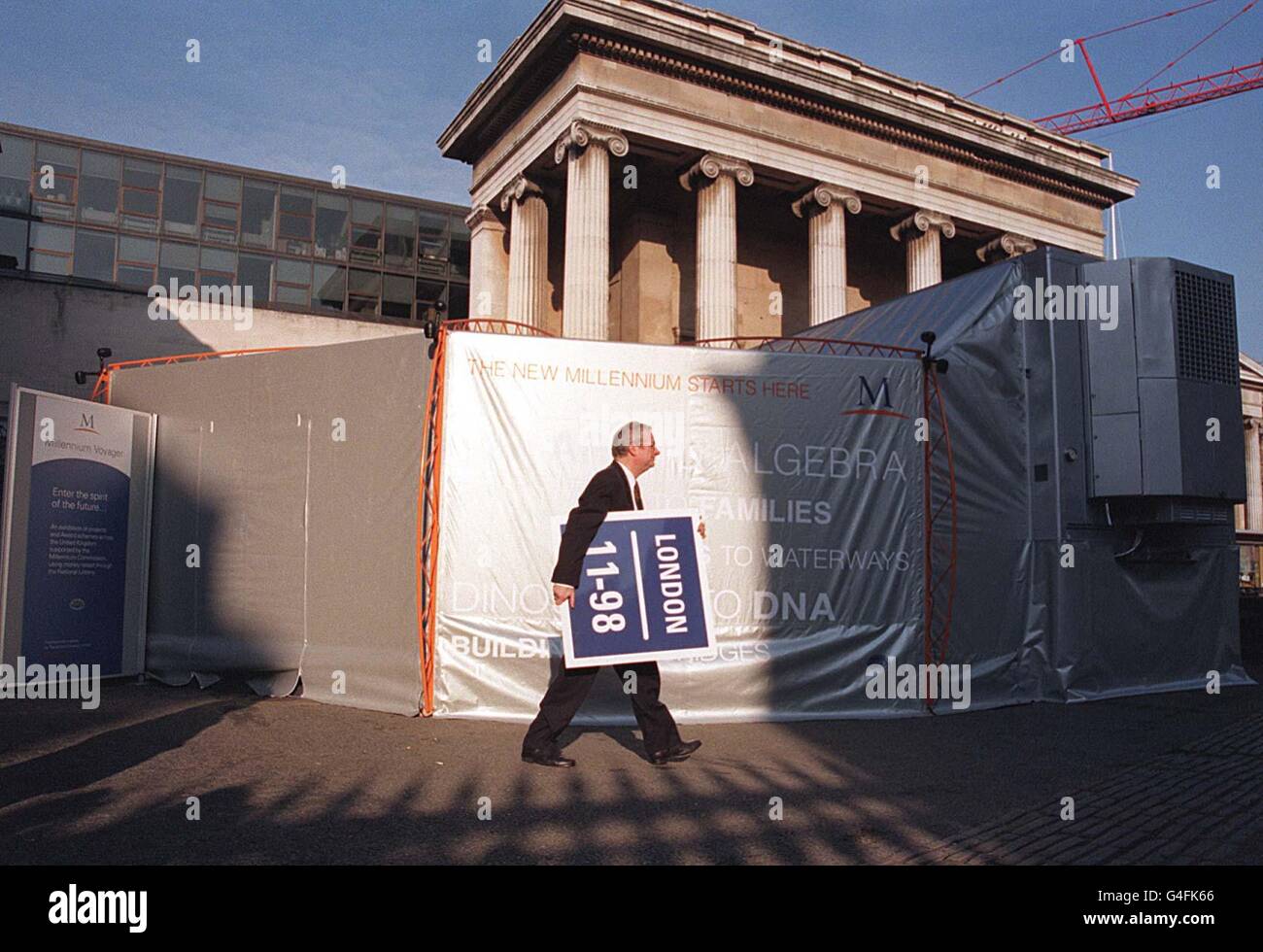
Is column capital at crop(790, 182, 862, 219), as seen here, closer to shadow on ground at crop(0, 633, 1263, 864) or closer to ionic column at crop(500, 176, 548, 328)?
ionic column at crop(500, 176, 548, 328)

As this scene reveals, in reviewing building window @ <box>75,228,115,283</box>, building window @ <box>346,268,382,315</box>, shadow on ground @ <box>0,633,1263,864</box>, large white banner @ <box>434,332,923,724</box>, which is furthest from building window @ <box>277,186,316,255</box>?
large white banner @ <box>434,332,923,724</box>

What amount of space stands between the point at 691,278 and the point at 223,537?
22.8 meters

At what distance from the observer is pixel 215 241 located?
29625 millimetres

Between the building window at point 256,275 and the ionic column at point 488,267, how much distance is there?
19.7 feet

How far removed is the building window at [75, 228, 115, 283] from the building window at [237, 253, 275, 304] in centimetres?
344

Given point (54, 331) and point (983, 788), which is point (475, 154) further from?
point (983, 788)

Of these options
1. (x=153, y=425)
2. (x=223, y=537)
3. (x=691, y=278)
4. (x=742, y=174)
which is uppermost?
(x=742, y=174)

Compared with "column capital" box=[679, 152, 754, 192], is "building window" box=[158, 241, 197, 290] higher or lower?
lower

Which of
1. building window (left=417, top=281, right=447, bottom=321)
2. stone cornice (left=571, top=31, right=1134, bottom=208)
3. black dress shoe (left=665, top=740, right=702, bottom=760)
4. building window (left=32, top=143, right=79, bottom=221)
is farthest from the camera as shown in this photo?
building window (left=417, top=281, right=447, bottom=321)

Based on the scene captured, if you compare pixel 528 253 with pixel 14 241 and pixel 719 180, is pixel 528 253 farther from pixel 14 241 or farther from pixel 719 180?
pixel 14 241

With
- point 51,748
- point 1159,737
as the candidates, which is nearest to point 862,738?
point 1159,737

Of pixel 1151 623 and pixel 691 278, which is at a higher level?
pixel 691 278

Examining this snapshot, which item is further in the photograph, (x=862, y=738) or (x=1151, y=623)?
(x=1151, y=623)

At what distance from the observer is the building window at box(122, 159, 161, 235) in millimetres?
29000
